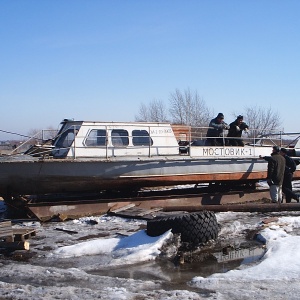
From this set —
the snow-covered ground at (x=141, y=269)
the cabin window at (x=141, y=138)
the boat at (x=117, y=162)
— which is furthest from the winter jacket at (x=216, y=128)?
the snow-covered ground at (x=141, y=269)

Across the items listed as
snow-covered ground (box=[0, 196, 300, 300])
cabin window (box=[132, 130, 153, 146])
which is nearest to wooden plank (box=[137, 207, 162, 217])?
snow-covered ground (box=[0, 196, 300, 300])

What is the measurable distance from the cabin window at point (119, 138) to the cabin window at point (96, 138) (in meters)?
0.25

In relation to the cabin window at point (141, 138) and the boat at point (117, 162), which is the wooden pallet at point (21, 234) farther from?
the cabin window at point (141, 138)

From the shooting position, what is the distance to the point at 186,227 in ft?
26.3

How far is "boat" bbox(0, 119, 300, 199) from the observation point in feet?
36.5

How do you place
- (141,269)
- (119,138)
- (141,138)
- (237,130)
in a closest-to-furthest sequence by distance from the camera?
(141,269) → (119,138) → (141,138) → (237,130)

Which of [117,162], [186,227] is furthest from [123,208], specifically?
[186,227]

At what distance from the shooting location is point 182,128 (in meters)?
14.2

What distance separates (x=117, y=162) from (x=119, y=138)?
35.9 inches

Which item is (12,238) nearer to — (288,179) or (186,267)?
(186,267)

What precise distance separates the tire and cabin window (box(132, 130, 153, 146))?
4.56m

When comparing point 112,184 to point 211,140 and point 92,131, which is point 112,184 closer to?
point 92,131

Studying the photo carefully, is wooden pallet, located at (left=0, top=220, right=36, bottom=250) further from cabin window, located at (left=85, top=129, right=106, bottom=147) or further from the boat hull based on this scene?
cabin window, located at (left=85, top=129, right=106, bottom=147)

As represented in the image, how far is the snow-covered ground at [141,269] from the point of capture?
5629 mm
